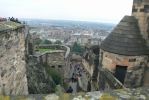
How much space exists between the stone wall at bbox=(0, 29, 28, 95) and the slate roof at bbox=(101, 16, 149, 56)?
6.66 m

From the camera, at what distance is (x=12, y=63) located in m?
6.07

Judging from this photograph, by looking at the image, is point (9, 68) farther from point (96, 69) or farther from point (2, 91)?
point (96, 69)

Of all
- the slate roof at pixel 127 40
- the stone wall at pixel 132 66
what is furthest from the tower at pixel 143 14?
the stone wall at pixel 132 66

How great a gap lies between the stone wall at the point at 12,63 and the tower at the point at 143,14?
25.1 ft

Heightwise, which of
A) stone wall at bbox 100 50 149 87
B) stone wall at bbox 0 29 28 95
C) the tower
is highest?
the tower


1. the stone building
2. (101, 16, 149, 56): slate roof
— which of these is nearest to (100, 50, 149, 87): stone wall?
the stone building

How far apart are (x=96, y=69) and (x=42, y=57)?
8.36 m

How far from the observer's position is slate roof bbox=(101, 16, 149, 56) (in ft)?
39.8

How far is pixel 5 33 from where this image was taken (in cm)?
547

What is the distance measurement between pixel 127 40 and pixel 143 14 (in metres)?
1.65

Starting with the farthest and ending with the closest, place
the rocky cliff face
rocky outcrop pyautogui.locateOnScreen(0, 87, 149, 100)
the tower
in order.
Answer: the tower → the rocky cliff face → rocky outcrop pyautogui.locateOnScreen(0, 87, 149, 100)

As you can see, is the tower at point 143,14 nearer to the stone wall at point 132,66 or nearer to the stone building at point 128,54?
the stone building at point 128,54

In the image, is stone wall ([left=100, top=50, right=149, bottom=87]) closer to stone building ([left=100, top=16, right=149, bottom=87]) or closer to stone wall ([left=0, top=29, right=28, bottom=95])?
stone building ([left=100, top=16, right=149, bottom=87])

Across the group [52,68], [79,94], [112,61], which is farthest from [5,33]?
[52,68]
